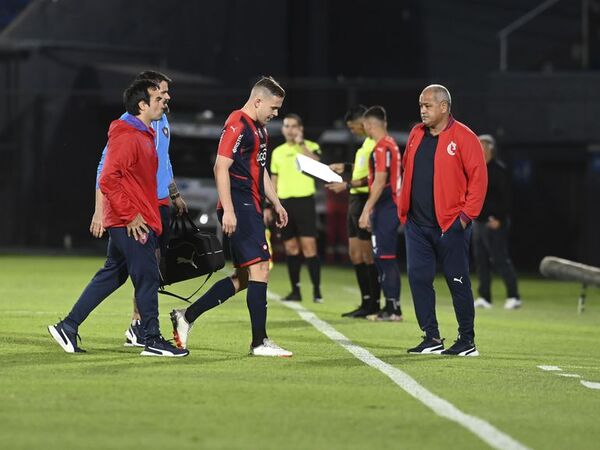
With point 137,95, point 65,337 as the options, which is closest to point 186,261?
point 65,337

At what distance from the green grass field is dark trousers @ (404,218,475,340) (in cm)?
33

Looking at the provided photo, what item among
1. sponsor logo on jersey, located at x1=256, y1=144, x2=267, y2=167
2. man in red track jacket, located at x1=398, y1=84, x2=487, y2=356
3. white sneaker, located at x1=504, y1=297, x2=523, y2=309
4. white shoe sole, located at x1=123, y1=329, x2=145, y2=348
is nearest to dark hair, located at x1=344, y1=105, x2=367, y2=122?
white sneaker, located at x1=504, y1=297, x2=523, y2=309

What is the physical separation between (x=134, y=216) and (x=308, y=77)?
73.1 ft

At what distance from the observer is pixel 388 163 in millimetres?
14938

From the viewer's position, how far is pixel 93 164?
30.7m

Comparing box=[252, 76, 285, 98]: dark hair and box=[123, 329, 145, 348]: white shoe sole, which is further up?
box=[252, 76, 285, 98]: dark hair

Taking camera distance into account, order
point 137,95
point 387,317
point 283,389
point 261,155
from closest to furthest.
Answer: point 283,389 → point 137,95 → point 261,155 → point 387,317

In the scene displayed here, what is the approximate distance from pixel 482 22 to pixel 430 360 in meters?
22.3

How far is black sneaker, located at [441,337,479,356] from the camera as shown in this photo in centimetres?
1165

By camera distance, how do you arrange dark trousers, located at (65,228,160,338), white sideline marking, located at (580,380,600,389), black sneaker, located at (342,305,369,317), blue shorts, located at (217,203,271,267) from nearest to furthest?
white sideline marking, located at (580,380,600,389)
dark trousers, located at (65,228,160,338)
blue shorts, located at (217,203,271,267)
black sneaker, located at (342,305,369,317)

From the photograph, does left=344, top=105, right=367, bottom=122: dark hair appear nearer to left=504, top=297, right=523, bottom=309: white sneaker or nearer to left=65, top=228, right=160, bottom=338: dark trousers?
left=504, top=297, right=523, bottom=309: white sneaker

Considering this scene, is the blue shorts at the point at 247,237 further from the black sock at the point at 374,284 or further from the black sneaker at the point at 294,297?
the black sneaker at the point at 294,297

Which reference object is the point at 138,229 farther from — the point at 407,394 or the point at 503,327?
the point at 503,327

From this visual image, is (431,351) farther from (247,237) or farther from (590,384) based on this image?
(590,384)
